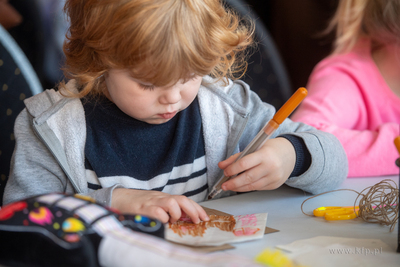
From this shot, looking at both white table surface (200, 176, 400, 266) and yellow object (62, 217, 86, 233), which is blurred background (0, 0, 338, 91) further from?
yellow object (62, 217, 86, 233)

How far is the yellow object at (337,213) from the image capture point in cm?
55

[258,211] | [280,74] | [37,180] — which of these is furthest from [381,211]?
[280,74]

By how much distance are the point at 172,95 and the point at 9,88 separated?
45 cm

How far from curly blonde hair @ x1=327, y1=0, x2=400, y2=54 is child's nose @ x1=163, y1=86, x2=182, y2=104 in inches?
33.3

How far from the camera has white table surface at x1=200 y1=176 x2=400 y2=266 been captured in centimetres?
47

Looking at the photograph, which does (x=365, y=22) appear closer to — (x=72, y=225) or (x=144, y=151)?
(x=144, y=151)

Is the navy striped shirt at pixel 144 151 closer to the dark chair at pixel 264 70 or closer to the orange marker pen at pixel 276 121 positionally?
the orange marker pen at pixel 276 121

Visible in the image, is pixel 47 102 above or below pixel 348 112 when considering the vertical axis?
above

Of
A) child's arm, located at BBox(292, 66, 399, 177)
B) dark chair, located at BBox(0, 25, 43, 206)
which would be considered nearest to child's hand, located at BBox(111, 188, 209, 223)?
dark chair, located at BBox(0, 25, 43, 206)

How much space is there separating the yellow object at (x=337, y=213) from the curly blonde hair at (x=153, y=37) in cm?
27

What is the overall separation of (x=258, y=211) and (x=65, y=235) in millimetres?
A: 338

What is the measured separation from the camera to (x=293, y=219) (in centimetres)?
56

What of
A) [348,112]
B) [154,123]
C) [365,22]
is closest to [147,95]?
[154,123]

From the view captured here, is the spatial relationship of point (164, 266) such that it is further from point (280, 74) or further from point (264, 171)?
point (280, 74)
